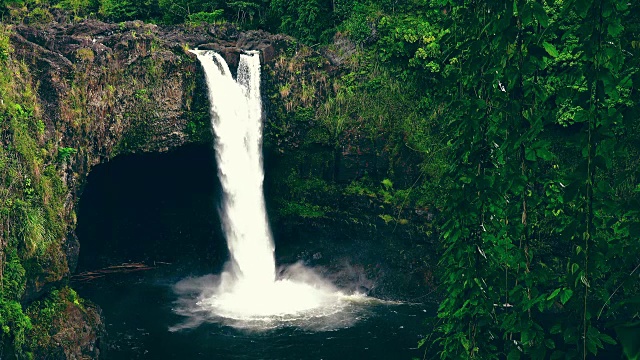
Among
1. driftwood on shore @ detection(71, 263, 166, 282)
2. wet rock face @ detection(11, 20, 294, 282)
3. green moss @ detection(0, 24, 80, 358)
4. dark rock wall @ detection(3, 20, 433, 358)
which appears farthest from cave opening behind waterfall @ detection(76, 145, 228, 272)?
green moss @ detection(0, 24, 80, 358)

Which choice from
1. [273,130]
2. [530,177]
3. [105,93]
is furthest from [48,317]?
[530,177]

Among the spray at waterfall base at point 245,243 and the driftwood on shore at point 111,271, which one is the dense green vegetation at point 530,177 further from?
the driftwood on shore at point 111,271

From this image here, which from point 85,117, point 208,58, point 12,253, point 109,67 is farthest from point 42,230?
point 208,58

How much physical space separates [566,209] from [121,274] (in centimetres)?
2812

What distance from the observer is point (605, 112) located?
4.38 m

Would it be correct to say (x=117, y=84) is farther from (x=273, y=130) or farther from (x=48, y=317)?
(x=48, y=317)

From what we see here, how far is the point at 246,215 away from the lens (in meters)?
29.9

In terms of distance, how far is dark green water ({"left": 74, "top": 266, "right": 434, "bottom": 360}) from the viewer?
21.2 m

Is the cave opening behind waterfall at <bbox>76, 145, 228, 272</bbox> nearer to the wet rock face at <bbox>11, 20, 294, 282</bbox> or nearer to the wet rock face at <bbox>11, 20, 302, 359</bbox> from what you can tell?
the wet rock face at <bbox>11, 20, 294, 282</bbox>

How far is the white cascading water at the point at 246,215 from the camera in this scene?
27.4 m

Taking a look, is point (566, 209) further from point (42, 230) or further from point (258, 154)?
point (258, 154)

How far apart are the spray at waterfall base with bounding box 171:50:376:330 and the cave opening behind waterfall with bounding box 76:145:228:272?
2.79 ft

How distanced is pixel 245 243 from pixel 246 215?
4.32 ft

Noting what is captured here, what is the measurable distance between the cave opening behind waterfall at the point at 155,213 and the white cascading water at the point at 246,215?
0.86 metres
